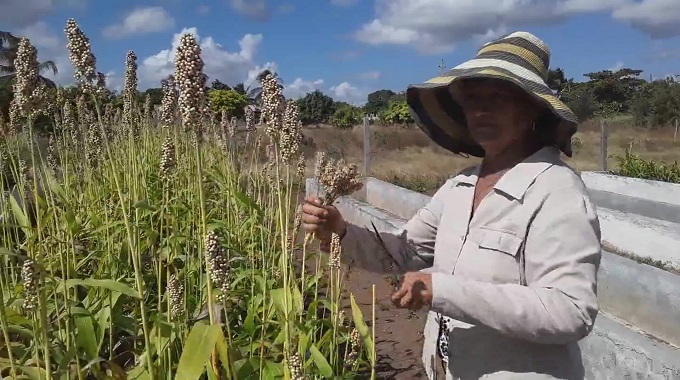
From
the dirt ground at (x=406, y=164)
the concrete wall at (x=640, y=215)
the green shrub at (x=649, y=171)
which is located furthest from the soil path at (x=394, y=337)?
the green shrub at (x=649, y=171)

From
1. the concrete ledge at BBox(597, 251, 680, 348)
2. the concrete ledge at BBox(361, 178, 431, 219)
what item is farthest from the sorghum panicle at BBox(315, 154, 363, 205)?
the concrete ledge at BBox(361, 178, 431, 219)

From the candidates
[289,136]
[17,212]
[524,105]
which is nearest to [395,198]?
[17,212]

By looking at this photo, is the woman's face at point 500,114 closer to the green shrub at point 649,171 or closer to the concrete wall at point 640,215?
the concrete wall at point 640,215

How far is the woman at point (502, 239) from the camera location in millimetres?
1210

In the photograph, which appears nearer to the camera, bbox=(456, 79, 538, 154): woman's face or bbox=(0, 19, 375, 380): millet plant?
bbox=(0, 19, 375, 380): millet plant

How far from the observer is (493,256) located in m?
1.36

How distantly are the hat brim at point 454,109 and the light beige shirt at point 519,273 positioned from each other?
94 millimetres

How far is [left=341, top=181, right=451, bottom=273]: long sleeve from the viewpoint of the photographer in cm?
168

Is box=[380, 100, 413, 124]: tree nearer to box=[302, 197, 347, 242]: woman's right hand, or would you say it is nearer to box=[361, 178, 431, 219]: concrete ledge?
box=[361, 178, 431, 219]: concrete ledge

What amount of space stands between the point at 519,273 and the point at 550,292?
135 mm

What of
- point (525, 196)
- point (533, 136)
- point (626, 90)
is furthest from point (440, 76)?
point (626, 90)

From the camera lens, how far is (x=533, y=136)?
59.0 inches

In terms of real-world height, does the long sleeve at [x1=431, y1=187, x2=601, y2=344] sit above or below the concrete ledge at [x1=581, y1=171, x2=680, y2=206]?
above

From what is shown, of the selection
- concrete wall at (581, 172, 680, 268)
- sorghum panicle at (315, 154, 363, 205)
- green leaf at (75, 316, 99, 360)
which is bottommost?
concrete wall at (581, 172, 680, 268)
